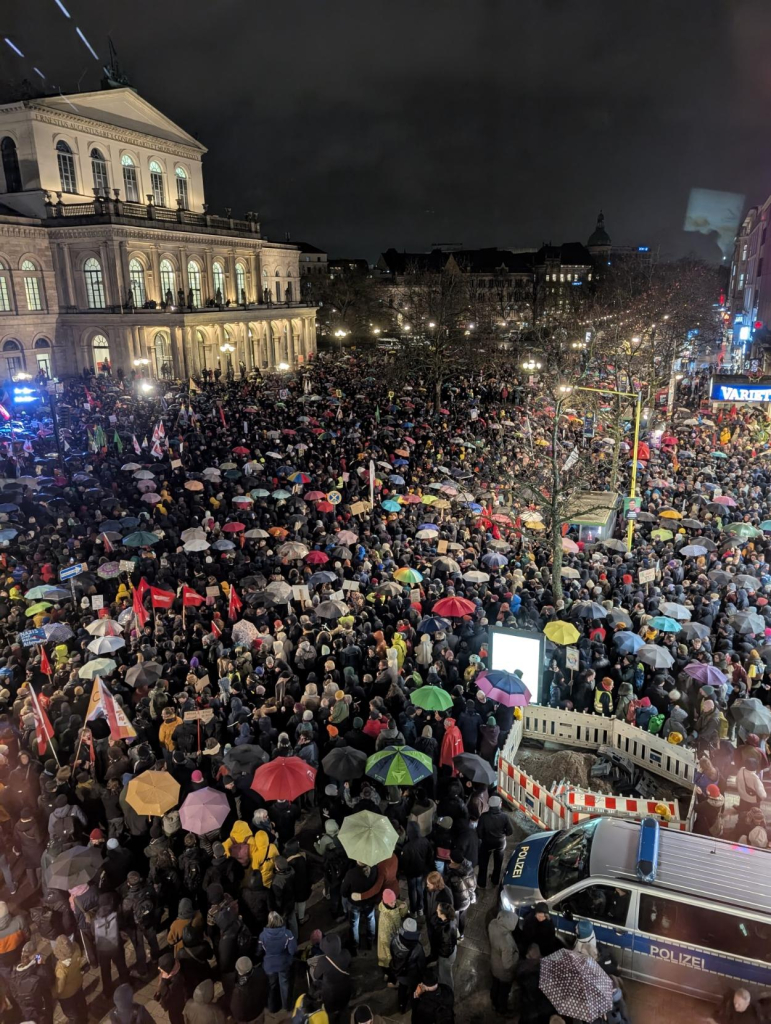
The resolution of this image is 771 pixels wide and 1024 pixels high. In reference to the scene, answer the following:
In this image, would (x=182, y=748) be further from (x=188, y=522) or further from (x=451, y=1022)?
(x=188, y=522)

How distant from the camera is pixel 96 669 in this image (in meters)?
11.4

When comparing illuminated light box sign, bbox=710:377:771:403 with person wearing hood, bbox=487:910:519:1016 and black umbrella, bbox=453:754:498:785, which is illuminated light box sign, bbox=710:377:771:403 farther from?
person wearing hood, bbox=487:910:519:1016

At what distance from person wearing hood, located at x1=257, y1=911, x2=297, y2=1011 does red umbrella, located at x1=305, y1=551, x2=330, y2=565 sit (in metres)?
9.48

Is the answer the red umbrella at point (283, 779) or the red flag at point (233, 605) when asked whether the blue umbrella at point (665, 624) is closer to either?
the red umbrella at point (283, 779)

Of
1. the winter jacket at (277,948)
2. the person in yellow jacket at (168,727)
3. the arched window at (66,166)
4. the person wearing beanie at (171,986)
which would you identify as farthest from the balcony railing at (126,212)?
the winter jacket at (277,948)

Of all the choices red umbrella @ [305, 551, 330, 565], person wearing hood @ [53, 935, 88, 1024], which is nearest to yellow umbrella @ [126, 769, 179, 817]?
person wearing hood @ [53, 935, 88, 1024]

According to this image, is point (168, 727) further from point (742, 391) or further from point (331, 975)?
point (742, 391)

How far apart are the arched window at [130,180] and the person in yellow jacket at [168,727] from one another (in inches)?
2122

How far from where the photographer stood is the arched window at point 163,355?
50.1 m

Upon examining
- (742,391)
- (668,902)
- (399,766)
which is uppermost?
(742,391)

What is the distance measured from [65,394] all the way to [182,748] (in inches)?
1324

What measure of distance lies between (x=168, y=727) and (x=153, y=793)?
1990mm

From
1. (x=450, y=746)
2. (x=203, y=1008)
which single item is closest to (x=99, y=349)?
(x=450, y=746)

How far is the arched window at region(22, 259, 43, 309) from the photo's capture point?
4525 cm
